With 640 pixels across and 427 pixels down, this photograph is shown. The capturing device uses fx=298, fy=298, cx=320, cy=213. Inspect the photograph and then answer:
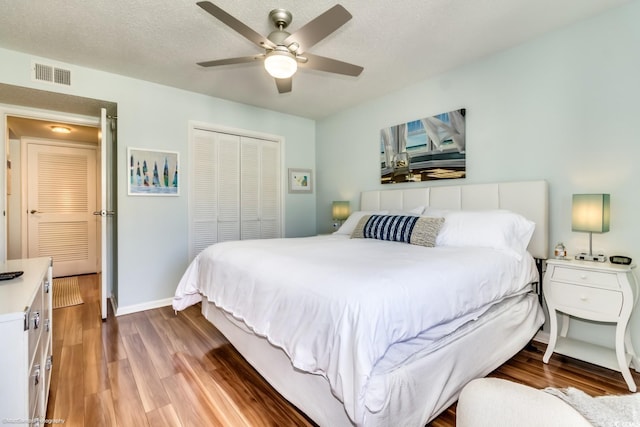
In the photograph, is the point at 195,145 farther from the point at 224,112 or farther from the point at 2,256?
the point at 2,256

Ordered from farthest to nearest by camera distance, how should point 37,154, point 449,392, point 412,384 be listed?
point 37,154 → point 449,392 → point 412,384

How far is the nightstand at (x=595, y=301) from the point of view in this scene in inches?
71.1

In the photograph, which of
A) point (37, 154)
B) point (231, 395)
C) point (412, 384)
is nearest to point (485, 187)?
point (412, 384)

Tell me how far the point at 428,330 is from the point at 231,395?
3.97 ft

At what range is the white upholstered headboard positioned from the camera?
93.8 inches

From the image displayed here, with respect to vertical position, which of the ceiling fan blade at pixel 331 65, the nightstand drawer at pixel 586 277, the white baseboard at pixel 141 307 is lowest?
the white baseboard at pixel 141 307

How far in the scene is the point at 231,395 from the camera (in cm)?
176

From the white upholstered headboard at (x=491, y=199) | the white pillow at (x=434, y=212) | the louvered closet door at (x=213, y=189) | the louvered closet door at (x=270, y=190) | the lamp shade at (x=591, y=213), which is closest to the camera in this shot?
the lamp shade at (x=591, y=213)

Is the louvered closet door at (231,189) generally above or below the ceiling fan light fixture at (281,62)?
below

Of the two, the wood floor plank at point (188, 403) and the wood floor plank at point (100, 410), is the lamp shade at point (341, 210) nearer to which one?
the wood floor plank at point (188, 403)

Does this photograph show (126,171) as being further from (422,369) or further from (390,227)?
(422,369)

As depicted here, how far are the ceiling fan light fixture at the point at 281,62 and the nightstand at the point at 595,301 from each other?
7.31 ft

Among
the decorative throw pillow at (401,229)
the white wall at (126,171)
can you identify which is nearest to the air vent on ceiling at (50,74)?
the white wall at (126,171)

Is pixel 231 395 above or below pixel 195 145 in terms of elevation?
below
